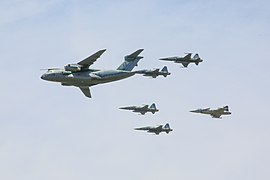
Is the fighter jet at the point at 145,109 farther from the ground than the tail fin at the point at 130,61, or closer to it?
closer to it

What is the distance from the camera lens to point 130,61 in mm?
157625

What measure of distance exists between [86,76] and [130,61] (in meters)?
11.5

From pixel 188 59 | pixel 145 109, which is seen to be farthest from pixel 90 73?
pixel 145 109

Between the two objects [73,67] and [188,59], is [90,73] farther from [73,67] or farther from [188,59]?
[188,59]

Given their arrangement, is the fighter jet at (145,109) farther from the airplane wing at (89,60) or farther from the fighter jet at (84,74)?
the airplane wing at (89,60)

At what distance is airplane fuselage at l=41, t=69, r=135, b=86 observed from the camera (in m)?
148

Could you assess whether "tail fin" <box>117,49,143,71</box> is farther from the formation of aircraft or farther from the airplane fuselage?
the airplane fuselage

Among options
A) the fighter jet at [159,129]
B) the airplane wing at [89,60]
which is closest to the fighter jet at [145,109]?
the fighter jet at [159,129]

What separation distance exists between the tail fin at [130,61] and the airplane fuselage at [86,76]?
450 cm

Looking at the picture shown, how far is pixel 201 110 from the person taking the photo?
178 m

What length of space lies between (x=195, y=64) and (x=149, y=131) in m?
25.8

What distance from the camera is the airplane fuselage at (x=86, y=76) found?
148 meters

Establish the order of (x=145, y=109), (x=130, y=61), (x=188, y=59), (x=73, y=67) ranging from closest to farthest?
(x=73, y=67)
(x=130, y=61)
(x=188, y=59)
(x=145, y=109)

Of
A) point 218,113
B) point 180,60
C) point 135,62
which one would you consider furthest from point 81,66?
point 218,113
